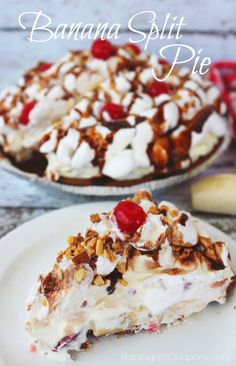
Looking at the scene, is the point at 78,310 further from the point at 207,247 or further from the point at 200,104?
the point at 200,104

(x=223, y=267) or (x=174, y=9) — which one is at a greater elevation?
(x=174, y=9)

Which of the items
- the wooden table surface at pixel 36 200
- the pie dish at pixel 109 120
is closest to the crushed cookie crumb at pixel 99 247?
the pie dish at pixel 109 120

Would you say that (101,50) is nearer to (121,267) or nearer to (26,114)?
(26,114)

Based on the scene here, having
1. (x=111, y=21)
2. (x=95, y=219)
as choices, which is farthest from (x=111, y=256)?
(x=111, y=21)

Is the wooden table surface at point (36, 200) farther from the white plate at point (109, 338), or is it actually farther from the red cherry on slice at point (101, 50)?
the red cherry on slice at point (101, 50)

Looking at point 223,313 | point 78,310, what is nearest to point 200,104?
point 223,313

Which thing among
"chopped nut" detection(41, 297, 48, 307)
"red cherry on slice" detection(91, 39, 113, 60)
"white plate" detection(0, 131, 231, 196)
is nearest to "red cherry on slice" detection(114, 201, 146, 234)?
"chopped nut" detection(41, 297, 48, 307)
